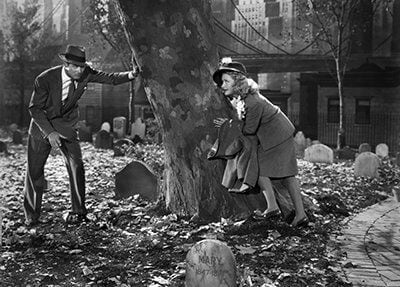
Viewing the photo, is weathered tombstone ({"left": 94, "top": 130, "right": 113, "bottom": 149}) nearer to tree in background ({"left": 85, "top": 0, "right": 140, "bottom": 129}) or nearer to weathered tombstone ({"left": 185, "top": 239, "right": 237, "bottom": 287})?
tree in background ({"left": 85, "top": 0, "right": 140, "bottom": 129})

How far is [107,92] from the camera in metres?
22.7

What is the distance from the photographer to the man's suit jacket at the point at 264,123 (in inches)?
204

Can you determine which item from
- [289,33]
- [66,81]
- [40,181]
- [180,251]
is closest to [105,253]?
[180,251]

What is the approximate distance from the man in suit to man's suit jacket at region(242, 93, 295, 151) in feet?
4.60

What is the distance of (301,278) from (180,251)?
1131 millimetres

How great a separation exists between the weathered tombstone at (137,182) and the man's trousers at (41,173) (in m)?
1.28

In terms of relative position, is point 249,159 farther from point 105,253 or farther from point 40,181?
point 40,181

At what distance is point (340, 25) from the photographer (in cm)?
1641

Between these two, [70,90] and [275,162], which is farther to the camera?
[70,90]

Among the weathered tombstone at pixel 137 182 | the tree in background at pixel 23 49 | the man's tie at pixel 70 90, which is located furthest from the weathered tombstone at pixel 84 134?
the man's tie at pixel 70 90

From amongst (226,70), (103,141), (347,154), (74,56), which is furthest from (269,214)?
(103,141)

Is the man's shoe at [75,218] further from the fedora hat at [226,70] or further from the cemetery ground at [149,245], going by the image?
the fedora hat at [226,70]

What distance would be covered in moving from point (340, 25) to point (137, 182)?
37.5 feet

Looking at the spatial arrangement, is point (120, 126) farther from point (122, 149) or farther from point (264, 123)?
point (264, 123)
